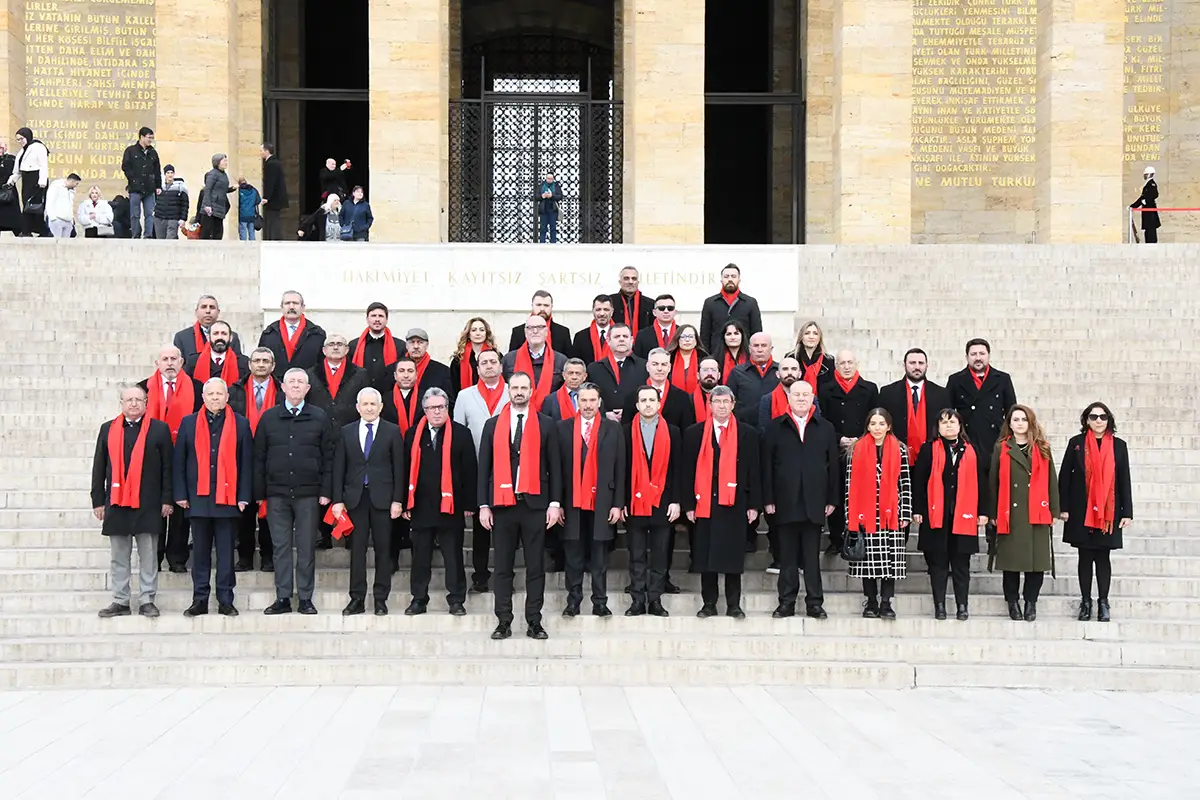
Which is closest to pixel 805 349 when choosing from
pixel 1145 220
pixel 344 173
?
pixel 1145 220

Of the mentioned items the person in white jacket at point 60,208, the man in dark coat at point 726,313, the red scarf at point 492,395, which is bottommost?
the red scarf at point 492,395

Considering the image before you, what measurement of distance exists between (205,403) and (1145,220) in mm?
16477

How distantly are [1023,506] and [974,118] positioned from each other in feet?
54.5

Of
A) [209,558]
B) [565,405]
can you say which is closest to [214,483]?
[209,558]

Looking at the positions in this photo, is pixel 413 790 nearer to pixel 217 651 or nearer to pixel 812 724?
pixel 812 724

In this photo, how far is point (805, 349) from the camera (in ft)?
Result: 37.9

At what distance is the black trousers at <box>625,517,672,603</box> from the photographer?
1037cm

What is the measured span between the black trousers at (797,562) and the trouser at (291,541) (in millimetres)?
3142

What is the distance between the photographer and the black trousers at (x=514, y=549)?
9.99 meters

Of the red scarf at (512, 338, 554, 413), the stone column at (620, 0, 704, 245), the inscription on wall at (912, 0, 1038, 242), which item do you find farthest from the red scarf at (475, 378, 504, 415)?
the inscription on wall at (912, 0, 1038, 242)

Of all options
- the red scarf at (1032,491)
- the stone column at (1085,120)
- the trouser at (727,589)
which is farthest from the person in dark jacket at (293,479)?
the stone column at (1085,120)

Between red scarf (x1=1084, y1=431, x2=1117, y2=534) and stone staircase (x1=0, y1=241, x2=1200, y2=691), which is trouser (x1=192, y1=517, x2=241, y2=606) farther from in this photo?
red scarf (x1=1084, y1=431, x2=1117, y2=534)

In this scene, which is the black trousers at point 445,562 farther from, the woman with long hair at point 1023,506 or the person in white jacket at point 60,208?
the person in white jacket at point 60,208

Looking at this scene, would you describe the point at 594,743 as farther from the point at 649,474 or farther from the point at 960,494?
the point at 960,494
